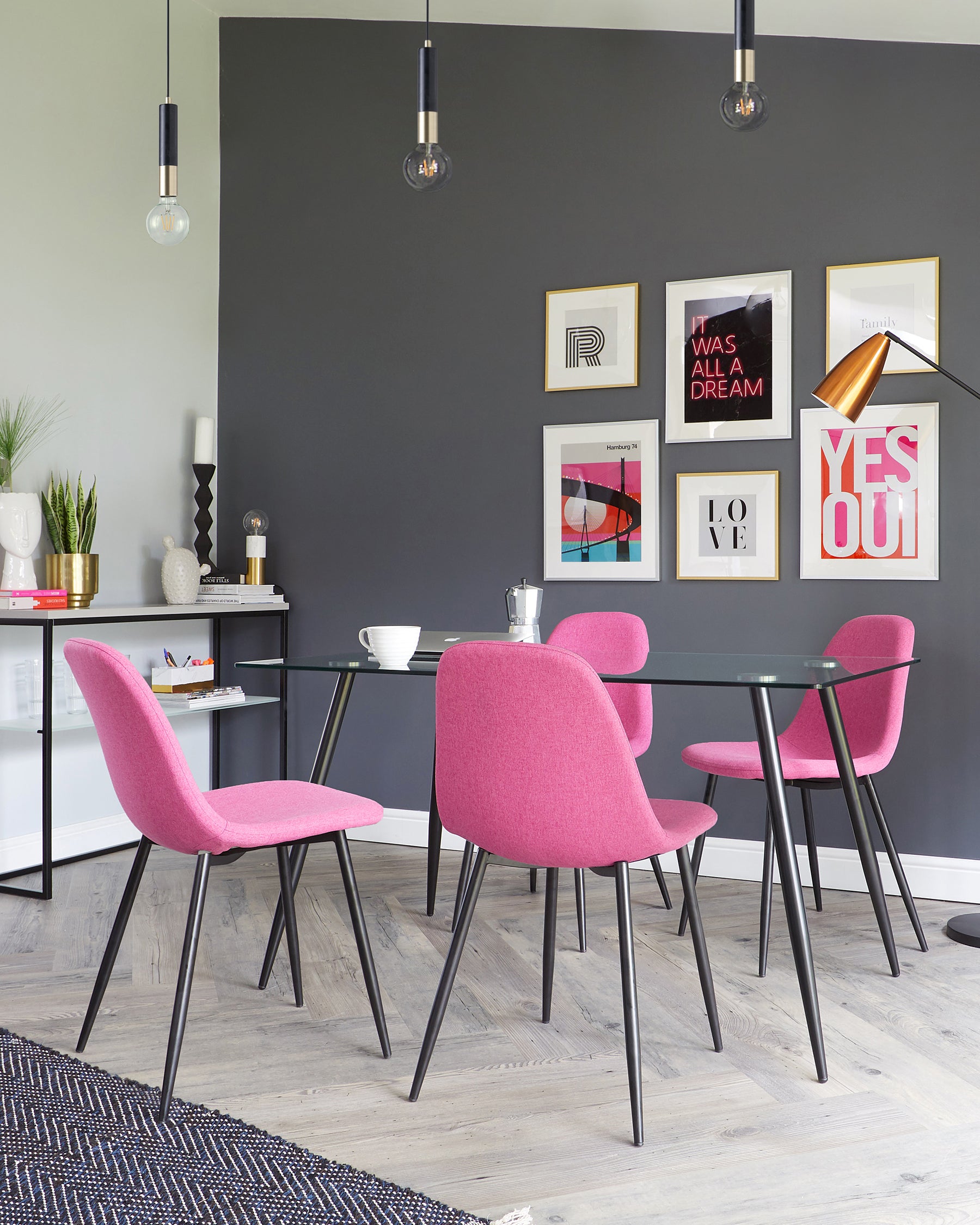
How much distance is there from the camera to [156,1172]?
1.67 m

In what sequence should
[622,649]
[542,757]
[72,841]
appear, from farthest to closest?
[72,841] → [622,649] → [542,757]

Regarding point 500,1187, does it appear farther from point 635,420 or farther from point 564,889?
point 635,420

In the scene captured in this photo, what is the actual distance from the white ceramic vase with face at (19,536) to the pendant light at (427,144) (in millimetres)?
1688

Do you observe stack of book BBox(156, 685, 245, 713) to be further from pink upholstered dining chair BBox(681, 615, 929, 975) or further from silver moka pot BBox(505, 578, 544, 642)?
pink upholstered dining chair BBox(681, 615, 929, 975)

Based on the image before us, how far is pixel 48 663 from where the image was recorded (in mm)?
3232

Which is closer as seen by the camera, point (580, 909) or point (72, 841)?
point (580, 909)

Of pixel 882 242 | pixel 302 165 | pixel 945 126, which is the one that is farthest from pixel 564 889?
pixel 302 165

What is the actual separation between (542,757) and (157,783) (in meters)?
0.68

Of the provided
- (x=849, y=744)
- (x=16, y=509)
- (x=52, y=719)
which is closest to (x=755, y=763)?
(x=849, y=744)

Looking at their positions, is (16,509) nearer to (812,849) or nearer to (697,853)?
(697,853)

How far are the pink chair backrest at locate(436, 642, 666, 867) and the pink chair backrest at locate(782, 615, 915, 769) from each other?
1193 mm

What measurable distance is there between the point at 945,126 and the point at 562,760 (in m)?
2.64

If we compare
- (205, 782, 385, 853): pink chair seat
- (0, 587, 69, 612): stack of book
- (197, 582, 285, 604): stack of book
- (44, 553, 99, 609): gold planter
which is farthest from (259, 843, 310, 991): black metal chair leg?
(197, 582, 285, 604): stack of book

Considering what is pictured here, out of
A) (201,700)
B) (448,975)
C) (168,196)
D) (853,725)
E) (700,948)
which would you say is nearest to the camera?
(448,975)
